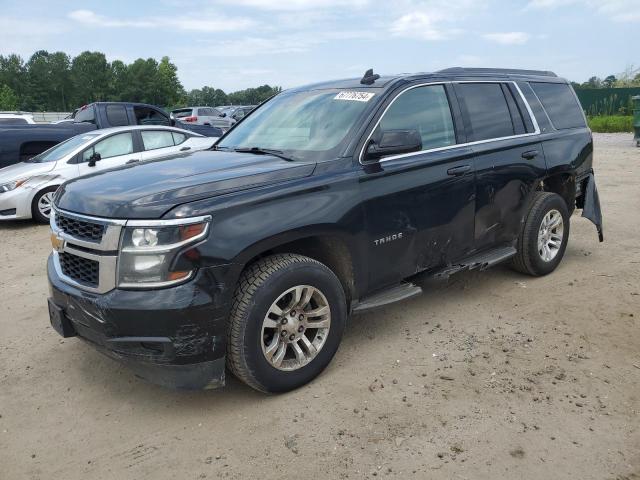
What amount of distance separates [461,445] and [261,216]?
1637 millimetres

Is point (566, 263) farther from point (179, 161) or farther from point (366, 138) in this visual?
point (179, 161)

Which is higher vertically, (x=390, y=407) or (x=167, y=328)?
(x=167, y=328)

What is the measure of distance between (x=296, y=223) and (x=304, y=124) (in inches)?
45.7

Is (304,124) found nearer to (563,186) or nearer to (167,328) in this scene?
(167,328)

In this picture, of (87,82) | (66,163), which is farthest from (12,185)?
(87,82)

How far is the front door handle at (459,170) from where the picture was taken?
13.9ft

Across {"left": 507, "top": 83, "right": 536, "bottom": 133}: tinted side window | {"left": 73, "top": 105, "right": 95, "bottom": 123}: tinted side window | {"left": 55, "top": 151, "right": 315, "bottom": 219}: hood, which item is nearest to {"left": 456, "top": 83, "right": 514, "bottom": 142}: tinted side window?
{"left": 507, "top": 83, "right": 536, "bottom": 133}: tinted side window

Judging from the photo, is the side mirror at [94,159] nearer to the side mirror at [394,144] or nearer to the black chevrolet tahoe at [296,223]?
the black chevrolet tahoe at [296,223]

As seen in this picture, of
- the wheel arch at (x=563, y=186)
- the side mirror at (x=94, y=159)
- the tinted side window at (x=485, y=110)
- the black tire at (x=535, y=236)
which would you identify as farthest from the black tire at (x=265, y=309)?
the side mirror at (x=94, y=159)

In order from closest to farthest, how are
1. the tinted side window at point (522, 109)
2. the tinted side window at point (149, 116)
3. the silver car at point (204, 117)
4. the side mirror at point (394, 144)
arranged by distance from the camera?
the side mirror at point (394, 144), the tinted side window at point (522, 109), the tinted side window at point (149, 116), the silver car at point (204, 117)

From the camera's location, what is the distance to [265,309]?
3201 millimetres

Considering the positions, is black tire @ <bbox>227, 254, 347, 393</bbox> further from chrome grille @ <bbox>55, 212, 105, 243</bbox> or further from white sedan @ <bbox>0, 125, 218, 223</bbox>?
white sedan @ <bbox>0, 125, 218, 223</bbox>

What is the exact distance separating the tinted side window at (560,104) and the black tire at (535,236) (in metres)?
0.77

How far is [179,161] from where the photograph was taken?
13.0 feet
